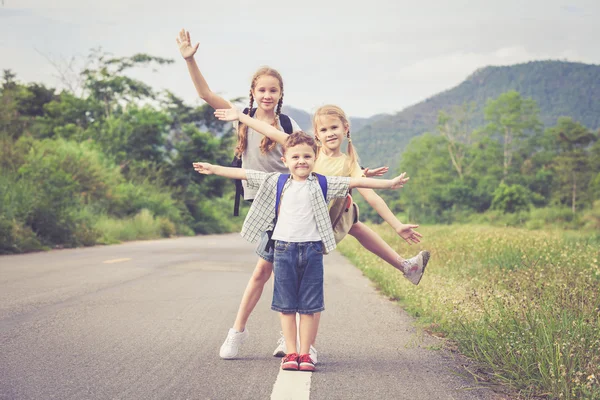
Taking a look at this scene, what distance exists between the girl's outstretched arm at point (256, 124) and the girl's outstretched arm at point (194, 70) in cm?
30

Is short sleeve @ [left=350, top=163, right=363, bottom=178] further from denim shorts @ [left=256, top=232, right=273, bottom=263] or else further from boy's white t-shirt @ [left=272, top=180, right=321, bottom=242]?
denim shorts @ [left=256, top=232, right=273, bottom=263]

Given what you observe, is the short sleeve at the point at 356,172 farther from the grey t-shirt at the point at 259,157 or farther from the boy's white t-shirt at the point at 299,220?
the grey t-shirt at the point at 259,157

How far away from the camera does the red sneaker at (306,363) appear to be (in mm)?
4219

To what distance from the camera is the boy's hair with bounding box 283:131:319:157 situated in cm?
436

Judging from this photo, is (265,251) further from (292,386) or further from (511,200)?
(511,200)

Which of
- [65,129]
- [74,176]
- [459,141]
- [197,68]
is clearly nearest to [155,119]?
[65,129]

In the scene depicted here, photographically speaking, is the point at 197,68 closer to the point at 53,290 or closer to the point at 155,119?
the point at 53,290

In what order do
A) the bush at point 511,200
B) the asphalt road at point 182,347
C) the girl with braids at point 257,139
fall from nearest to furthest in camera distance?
the asphalt road at point 182,347, the girl with braids at point 257,139, the bush at point 511,200

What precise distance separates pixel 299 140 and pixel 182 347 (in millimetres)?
1819

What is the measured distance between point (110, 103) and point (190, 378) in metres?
43.6

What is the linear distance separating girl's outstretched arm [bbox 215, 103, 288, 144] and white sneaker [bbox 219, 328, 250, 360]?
143 centimetres

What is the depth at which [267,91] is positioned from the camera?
473 cm

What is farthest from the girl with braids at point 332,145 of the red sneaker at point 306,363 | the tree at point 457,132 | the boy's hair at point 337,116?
the tree at point 457,132

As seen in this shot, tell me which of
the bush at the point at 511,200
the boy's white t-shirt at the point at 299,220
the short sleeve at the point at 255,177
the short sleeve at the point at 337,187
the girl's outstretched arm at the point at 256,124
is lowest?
the bush at the point at 511,200
